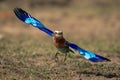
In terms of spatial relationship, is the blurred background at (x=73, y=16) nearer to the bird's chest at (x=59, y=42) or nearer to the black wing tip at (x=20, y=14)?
the black wing tip at (x=20, y=14)

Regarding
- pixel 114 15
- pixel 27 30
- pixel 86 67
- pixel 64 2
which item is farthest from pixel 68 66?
pixel 64 2

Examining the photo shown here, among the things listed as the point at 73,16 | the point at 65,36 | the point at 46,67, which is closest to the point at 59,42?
the point at 46,67

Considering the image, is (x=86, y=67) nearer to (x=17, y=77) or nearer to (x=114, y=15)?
(x=17, y=77)

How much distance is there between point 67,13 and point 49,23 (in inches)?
74.0

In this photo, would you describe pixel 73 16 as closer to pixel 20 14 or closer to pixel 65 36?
pixel 65 36

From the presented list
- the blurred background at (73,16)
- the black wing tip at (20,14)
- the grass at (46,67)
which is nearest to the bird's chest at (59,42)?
the grass at (46,67)

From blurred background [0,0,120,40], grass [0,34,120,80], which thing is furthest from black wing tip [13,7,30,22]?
blurred background [0,0,120,40]

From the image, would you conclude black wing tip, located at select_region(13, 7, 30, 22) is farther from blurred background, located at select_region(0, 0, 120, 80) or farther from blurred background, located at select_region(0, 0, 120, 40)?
blurred background, located at select_region(0, 0, 120, 40)

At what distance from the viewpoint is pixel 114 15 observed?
2055cm

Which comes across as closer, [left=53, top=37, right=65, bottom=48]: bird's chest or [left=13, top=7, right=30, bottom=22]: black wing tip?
[left=53, top=37, right=65, bottom=48]: bird's chest

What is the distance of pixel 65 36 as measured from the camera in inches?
647

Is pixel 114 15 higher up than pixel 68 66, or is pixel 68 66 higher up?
pixel 114 15

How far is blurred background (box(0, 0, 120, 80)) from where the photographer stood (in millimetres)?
8320

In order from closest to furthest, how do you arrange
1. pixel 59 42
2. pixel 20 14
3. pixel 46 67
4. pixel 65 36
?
pixel 59 42 → pixel 20 14 → pixel 46 67 → pixel 65 36
